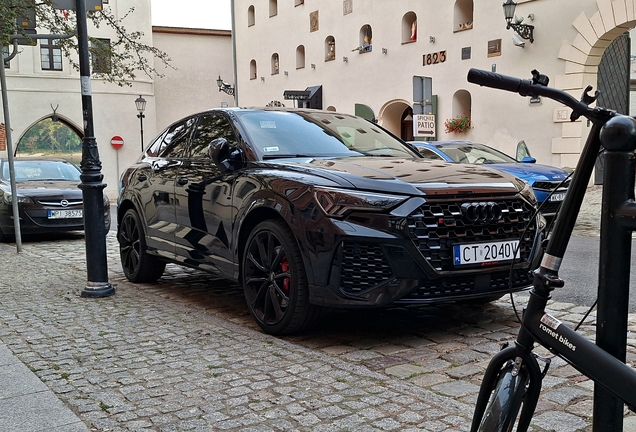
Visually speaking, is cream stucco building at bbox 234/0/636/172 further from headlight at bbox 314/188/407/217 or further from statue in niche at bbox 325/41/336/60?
headlight at bbox 314/188/407/217

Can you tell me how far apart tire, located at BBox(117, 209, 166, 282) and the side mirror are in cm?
192

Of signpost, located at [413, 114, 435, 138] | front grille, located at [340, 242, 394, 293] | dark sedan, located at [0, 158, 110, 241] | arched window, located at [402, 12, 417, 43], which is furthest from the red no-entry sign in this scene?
front grille, located at [340, 242, 394, 293]

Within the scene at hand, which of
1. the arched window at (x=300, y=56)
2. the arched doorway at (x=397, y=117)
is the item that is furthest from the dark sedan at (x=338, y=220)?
the arched window at (x=300, y=56)

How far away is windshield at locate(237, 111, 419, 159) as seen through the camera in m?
5.32

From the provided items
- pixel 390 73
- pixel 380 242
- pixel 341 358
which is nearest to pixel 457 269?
pixel 380 242

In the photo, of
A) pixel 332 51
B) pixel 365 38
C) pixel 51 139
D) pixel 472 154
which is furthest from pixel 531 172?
pixel 51 139

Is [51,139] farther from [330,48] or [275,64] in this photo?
[330,48]

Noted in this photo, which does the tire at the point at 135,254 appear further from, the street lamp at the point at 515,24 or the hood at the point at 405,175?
the street lamp at the point at 515,24

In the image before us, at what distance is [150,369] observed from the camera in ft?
13.4

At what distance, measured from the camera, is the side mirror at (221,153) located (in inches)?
203

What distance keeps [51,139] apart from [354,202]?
3591cm

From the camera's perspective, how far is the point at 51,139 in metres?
37.0

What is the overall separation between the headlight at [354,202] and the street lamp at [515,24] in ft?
55.5

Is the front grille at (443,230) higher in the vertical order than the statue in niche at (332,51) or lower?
lower
